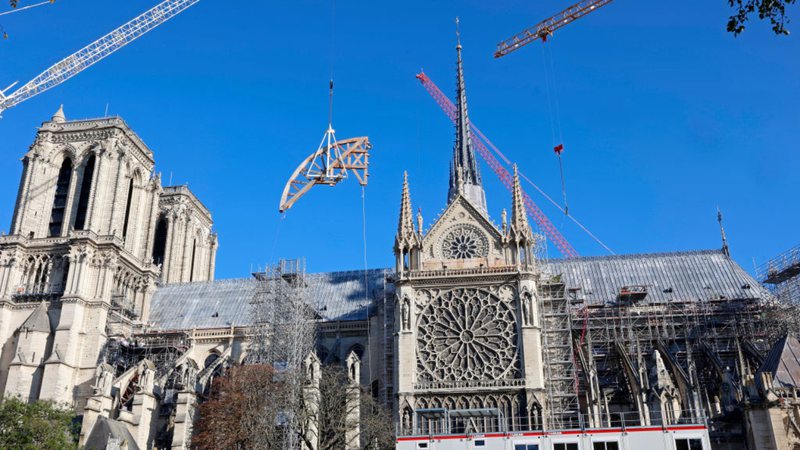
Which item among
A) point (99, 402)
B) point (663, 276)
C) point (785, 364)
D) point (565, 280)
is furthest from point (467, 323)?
point (99, 402)

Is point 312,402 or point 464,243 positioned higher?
point 464,243

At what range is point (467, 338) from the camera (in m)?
45.5


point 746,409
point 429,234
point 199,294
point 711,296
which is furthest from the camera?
point 199,294

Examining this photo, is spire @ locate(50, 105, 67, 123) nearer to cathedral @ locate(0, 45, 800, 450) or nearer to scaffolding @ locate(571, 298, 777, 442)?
cathedral @ locate(0, 45, 800, 450)

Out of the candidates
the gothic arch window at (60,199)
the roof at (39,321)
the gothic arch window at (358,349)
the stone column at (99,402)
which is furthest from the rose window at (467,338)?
the gothic arch window at (60,199)

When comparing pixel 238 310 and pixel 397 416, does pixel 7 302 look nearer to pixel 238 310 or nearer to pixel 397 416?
pixel 238 310

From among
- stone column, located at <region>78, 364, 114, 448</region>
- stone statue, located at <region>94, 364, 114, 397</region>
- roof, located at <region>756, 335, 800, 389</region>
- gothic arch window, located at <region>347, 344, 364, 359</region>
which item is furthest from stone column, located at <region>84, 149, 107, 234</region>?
roof, located at <region>756, 335, 800, 389</region>

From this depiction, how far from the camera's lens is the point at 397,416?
4372 cm

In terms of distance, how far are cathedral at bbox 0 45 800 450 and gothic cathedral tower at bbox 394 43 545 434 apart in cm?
9

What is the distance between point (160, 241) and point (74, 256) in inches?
725

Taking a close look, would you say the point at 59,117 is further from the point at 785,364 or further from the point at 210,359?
the point at 785,364

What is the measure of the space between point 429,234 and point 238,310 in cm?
1986

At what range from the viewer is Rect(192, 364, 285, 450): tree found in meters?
43.2

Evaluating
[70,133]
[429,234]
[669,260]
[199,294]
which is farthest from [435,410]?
[70,133]
